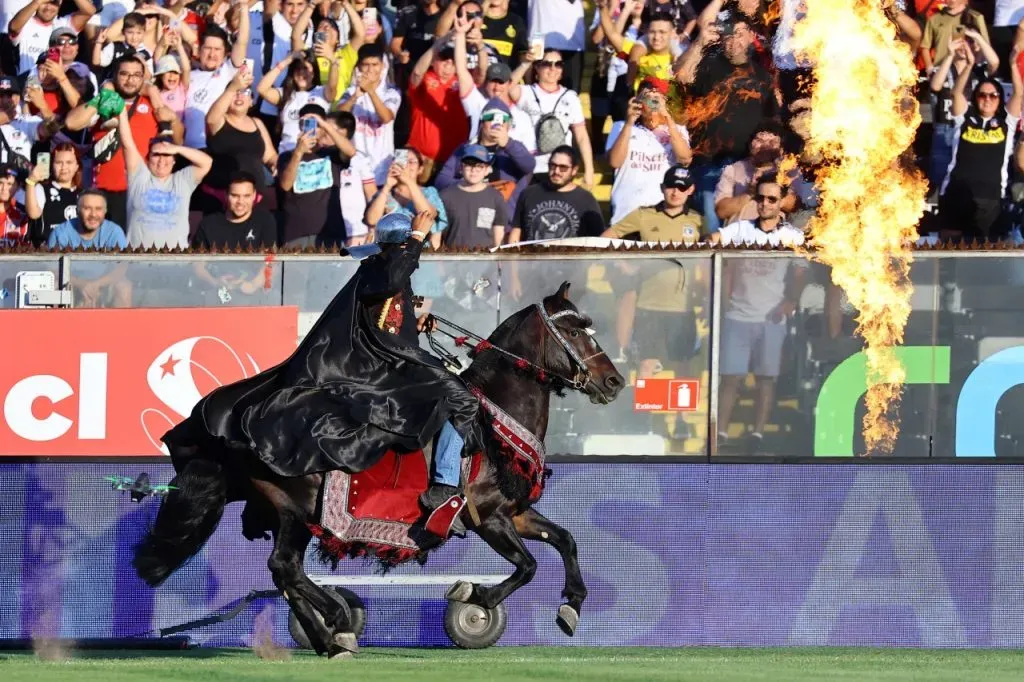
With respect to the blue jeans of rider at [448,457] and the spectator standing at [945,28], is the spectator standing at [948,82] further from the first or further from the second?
the blue jeans of rider at [448,457]

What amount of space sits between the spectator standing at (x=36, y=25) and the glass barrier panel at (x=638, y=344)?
7356 mm

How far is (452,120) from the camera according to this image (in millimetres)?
17453

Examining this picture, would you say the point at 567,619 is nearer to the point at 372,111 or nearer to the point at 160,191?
the point at 160,191

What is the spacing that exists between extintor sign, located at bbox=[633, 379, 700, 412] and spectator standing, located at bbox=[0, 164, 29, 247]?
21.6ft

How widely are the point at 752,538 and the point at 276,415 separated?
4.54m

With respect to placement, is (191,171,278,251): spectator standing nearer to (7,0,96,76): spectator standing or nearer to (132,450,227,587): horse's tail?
(132,450,227,587): horse's tail

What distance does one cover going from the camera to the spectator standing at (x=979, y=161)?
1594 centimetres

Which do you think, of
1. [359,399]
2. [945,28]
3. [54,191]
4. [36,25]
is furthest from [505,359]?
[36,25]

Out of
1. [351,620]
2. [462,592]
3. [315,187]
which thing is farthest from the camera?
[315,187]

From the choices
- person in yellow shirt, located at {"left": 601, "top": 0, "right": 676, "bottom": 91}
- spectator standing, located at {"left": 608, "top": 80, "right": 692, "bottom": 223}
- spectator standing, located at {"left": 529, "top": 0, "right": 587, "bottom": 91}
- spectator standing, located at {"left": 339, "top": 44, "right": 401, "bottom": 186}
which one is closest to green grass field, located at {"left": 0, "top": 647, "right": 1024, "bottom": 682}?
spectator standing, located at {"left": 608, "top": 80, "right": 692, "bottom": 223}

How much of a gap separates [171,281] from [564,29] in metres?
5.86

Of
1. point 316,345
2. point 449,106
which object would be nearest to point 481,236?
point 449,106

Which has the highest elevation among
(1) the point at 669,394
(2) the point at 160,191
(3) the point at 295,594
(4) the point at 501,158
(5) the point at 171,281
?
(4) the point at 501,158

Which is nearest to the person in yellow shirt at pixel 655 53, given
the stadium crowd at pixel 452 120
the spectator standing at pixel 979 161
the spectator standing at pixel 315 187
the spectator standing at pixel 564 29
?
the stadium crowd at pixel 452 120
